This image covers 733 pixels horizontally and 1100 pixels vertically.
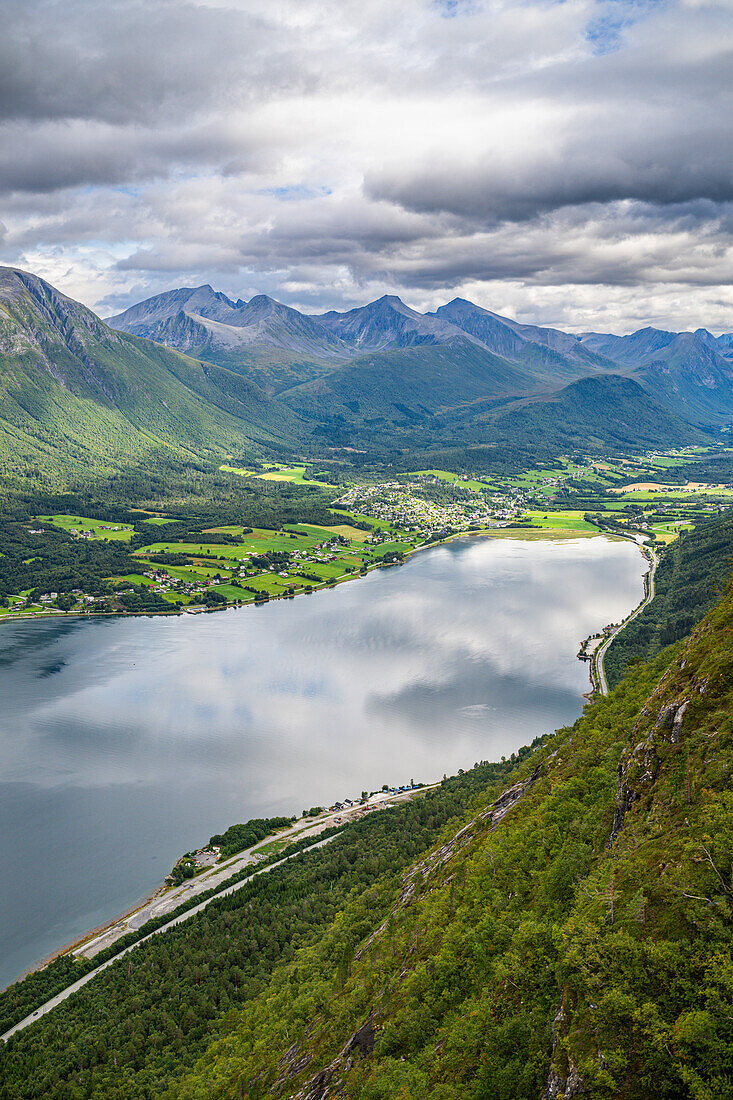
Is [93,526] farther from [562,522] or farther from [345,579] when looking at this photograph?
[562,522]

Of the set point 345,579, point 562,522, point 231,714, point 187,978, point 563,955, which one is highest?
point 563,955

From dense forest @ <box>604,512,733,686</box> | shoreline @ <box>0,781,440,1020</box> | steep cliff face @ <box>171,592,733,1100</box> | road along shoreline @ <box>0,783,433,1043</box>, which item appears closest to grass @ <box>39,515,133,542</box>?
dense forest @ <box>604,512,733,686</box>

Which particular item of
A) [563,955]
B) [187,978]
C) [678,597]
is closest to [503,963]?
[563,955]

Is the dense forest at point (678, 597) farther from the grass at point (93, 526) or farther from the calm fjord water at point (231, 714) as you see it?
the grass at point (93, 526)

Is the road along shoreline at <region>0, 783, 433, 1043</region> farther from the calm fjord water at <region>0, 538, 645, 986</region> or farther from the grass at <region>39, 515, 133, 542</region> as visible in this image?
the grass at <region>39, 515, 133, 542</region>

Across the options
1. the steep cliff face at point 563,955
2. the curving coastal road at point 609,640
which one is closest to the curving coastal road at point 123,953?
the steep cliff face at point 563,955

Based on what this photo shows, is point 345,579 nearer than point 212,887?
No
